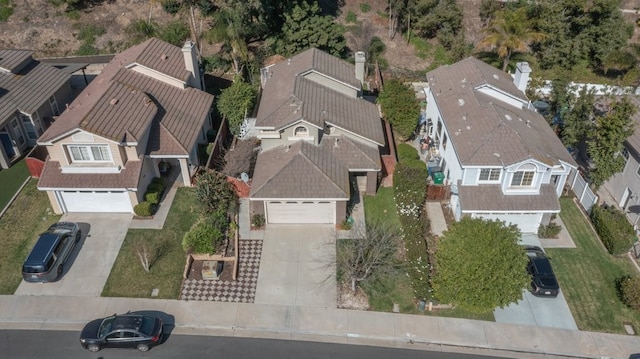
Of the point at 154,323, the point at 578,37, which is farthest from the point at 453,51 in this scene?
the point at 154,323

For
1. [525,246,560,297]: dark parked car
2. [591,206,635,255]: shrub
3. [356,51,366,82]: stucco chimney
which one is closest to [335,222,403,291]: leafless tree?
[525,246,560,297]: dark parked car

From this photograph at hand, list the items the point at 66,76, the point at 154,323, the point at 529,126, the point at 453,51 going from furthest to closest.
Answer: the point at 453,51 < the point at 66,76 < the point at 529,126 < the point at 154,323

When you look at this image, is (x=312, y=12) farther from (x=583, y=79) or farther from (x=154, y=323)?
(x=154, y=323)

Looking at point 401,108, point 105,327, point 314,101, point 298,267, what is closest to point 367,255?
point 298,267

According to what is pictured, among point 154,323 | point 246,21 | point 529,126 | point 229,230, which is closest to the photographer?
point 154,323

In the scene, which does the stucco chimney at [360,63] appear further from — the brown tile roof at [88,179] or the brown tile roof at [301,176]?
the brown tile roof at [88,179]

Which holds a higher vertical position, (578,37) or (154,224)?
(578,37)

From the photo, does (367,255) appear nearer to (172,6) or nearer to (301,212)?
(301,212)
